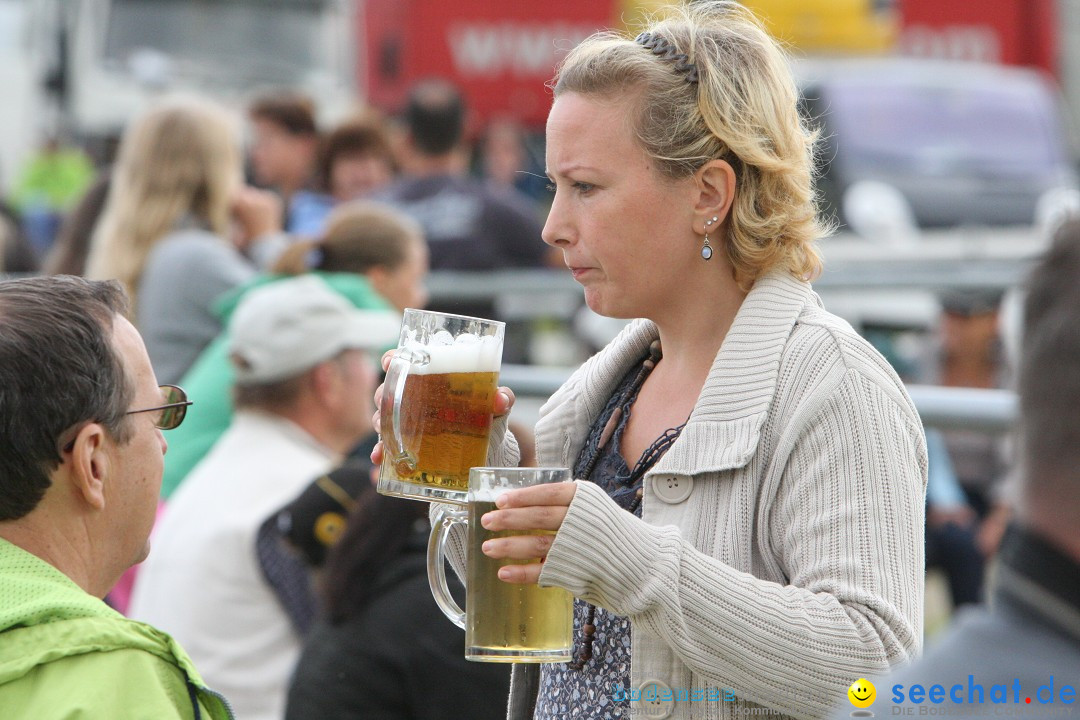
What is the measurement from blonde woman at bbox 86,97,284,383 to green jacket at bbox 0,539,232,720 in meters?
3.20

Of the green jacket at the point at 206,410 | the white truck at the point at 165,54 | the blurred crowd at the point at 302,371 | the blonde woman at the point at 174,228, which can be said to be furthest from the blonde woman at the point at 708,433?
the white truck at the point at 165,54

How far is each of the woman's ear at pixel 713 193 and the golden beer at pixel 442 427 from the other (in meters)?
0.40

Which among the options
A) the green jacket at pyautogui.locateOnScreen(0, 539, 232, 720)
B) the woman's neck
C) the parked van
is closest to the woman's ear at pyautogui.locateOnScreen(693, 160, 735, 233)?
the woman's neck

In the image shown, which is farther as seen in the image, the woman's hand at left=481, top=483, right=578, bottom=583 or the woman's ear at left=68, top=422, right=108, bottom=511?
the woman's ear at left=68, top=422, right=108, bottom=511

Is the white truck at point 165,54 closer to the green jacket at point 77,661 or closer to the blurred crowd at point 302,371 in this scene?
the blurred crowd at point 302,371

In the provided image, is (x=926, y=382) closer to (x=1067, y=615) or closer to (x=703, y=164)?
(x=703, y=164)

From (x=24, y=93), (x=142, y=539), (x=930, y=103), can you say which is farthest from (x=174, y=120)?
(x=24, y=93)

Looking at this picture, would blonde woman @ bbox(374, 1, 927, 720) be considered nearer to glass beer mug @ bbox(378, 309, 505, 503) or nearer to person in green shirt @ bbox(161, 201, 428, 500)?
glass beer mug @ bbox(378, 309, 505, 503)

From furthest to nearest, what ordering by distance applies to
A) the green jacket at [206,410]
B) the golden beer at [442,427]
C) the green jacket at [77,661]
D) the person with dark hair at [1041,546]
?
the green jacket at [206,410], the golden beer at [442,427], the green jacket at [77,661], the person with dark hair at [1041,546]

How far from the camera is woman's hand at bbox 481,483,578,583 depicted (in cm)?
185

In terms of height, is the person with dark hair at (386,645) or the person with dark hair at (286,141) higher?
the person with dark hair at (286,141)

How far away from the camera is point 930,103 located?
409 inches

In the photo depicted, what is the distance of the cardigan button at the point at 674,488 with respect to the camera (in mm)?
2066

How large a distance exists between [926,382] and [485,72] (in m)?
7.16
